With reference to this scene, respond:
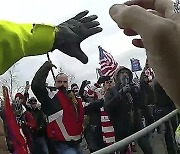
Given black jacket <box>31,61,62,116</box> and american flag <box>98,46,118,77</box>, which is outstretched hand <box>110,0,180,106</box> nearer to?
black jacket <box>31,61,62,116</box>

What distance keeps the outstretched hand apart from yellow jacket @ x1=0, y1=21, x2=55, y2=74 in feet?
4.07

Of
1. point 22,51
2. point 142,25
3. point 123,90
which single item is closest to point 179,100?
point 142,25

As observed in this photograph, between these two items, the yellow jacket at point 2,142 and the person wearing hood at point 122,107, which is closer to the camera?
the yellow jacket at point 2,142

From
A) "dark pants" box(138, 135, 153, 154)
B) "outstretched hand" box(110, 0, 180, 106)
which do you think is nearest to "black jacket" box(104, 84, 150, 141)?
"dark pants" box(138, 135, 153, 154)

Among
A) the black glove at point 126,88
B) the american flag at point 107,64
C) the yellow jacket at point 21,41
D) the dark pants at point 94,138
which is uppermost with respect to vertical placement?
the american flag at point 107,64

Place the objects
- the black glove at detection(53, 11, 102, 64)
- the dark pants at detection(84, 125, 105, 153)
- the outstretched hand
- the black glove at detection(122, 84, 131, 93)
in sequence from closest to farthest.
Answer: the outstretched hand, the black glove at detection(53, 11, 102, 64), the black glove at detection(122, 84, 131, 93), the dark pants at detection(84, 125, 105, 153)

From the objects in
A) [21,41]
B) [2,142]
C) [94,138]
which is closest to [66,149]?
[94,138]

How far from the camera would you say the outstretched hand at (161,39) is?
2.10 feet

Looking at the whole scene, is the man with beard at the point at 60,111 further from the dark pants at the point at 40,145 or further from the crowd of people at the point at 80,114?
the dark pants at the point at 40,145

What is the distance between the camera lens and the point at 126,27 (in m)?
0.74

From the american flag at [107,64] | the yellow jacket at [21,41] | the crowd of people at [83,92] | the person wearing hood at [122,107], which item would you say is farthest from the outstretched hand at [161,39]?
the american flag at [107,64]

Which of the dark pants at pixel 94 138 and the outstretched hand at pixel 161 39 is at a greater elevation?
the outstretched hand at pixel 161 39

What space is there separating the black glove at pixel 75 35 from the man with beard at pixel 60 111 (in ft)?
9.96

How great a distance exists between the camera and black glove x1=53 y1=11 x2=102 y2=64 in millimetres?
2041
